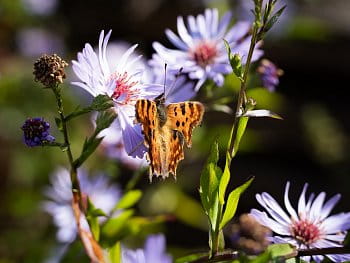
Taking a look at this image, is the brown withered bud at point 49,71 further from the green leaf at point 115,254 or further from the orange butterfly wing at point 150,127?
the green leaf at point 115,254

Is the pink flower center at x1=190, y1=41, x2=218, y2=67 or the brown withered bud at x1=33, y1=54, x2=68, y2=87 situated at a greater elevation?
the pink flower center at x1=190, y1=41, x2=218, y2=67

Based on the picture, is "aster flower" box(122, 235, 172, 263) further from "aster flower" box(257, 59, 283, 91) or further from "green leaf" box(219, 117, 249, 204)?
"aster flower" box(257, 59, 283, 91)

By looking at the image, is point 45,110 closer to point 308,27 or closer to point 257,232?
point 308,27

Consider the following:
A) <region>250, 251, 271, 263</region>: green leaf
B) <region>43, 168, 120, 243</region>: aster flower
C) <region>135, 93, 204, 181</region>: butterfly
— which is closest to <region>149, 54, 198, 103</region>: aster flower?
<region>135, 93, 204, 181</region>: butterfly

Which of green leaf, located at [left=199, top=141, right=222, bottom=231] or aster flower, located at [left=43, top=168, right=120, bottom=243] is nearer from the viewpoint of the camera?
green leaf, located at [left=199, top=141, right=222, bottom=231]

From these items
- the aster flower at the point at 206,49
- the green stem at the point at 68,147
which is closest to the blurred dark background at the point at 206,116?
the aster flower at the point at 206,49

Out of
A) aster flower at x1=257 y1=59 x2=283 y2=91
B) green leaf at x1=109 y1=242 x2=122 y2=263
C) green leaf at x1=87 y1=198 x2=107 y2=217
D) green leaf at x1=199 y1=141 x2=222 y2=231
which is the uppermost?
aster flower at x1=257 y1=59 x2=283 y2=91

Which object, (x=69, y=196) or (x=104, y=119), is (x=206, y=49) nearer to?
(x=104, y=119)
